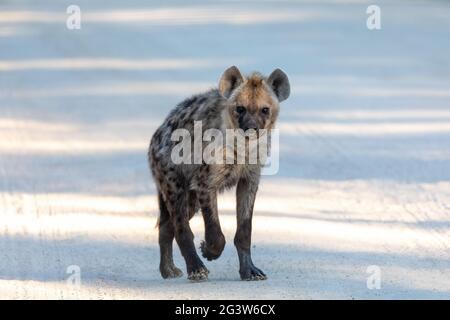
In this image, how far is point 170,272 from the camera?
9461 millimetres

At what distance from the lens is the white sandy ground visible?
937 cm

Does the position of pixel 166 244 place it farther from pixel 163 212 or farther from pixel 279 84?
pixel 279 84

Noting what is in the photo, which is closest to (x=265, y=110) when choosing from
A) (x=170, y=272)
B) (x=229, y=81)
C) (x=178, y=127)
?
(x=229, y=81)

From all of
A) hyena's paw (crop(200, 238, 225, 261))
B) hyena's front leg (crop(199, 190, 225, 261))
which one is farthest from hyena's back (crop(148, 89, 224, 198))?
hyena's paw (crop(200, 238, 225, 261))

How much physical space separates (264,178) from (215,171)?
345 cm

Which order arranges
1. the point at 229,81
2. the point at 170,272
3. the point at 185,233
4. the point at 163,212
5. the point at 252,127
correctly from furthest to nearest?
the point at 163,212, the point at 170,272, the point at 185,233, the point at 229,81, the point at 252,127

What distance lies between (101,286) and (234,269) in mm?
1085

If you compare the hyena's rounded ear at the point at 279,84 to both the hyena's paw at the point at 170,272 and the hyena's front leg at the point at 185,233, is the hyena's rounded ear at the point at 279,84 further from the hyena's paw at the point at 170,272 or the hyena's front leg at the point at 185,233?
the hyena's paw at the point at 170,272

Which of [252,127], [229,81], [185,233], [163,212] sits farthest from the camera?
[163,212]

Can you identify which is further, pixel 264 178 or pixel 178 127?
pixel 264 178
